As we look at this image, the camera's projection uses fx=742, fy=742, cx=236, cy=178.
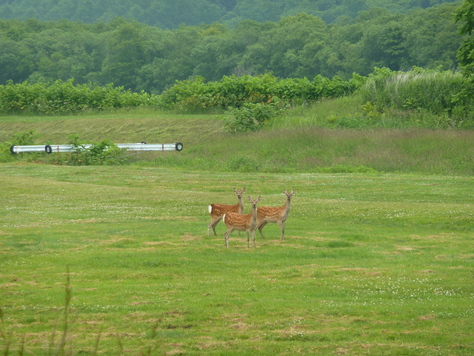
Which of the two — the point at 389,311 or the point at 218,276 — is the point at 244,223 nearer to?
the point at 218,276

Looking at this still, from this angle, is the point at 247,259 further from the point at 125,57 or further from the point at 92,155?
the point at 125,57

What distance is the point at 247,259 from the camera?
57.4ft

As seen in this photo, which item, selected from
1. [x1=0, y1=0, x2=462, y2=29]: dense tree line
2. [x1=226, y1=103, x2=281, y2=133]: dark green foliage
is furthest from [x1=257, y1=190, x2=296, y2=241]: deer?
[x1=0, y1=0, x2=462, y2=29]: dense tree line

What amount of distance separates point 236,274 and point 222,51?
10328 cm

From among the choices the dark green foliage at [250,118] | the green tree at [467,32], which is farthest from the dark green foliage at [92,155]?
the green tree at [467,32]

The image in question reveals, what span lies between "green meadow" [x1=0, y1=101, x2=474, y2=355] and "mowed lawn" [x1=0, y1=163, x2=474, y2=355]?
5 cm

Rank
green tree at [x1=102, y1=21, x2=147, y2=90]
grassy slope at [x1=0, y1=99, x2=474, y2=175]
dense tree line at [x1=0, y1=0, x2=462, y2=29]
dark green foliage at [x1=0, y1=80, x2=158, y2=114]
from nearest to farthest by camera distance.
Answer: grassy slope at [x1=0, y1=99, x2=474, y2=175]
dark green foliage at [x1=0, y1=80, x2=158, y2=114]
green tree at [x1=102, y1=21, x2=147, y2=90]
dense tree line at [x1=0, y1=0, x2=462, y2=29]

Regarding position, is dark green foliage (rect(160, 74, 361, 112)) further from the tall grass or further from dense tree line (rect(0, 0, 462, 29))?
dense tree line (rect(0, 0, 462, 29))

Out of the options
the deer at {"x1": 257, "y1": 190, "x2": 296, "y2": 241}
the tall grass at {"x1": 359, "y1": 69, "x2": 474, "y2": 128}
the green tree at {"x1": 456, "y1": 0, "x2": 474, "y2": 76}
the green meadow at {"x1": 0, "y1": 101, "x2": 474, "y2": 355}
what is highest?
the green tree at {"x1": 456, "y1": 0, "x2": 474, "y2": 76}

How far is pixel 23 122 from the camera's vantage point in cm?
6209

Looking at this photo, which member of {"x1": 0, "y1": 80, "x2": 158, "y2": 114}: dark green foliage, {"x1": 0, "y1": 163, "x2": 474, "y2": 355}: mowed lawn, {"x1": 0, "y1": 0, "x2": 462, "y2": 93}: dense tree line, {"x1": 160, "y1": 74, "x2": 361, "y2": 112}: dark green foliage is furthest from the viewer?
{"x1": 0, "y1": 0, "x2": 462, "y2": 93}: dense tree line

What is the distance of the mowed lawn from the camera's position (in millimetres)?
11234

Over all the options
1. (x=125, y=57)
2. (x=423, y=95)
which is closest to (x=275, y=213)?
(x=423, y=95)

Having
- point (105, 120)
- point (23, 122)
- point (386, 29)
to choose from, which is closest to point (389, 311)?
point (105, 120)
